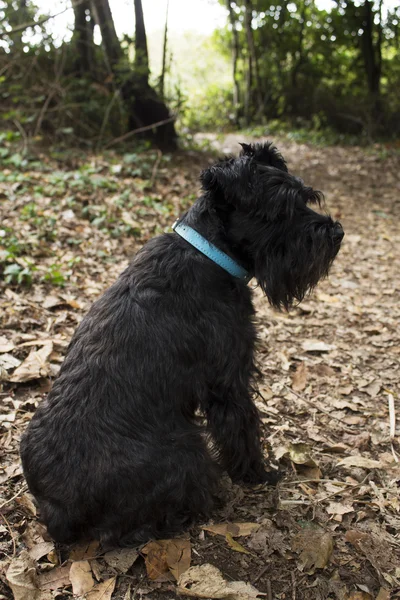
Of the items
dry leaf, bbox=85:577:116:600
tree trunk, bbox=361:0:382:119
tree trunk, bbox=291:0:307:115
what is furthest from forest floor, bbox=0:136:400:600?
tree trunk, bbox=291:0:307:115

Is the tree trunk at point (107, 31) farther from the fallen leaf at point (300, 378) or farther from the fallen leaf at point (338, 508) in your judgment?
the fallen leaf at point (338, 508)

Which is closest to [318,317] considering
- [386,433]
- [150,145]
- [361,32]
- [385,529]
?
[386,433]

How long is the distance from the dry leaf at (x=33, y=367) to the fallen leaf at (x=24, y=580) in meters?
1.44

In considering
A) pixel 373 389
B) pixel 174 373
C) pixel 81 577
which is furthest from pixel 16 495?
pixel 373 389

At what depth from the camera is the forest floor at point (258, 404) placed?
8.27 feet

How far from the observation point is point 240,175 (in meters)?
2.81

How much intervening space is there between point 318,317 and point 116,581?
3399 mm

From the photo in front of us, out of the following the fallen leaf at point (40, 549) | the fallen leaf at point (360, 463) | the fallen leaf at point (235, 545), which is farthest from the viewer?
the fallen leaf at point (360, 463)

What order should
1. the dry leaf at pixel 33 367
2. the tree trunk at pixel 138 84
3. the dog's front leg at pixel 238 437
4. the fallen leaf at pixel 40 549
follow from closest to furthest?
the fallen leaf at pixel 40 549 < the dog's front leg at pixel 238 437 < the dry leaf at pixel 33 367 < the tree trunk at pixel 138 84

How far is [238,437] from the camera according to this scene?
2.96 meters

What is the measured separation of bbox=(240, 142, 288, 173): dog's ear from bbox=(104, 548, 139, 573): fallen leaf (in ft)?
6.93

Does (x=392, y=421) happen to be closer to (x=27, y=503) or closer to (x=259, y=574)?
(x=259, y=574)

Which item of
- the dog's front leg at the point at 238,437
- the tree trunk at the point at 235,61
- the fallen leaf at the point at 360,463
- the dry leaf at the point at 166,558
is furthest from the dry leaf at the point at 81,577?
the tree trunk at the point at 235,61

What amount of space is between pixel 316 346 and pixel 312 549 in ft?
7.36
